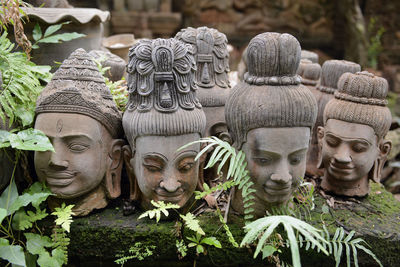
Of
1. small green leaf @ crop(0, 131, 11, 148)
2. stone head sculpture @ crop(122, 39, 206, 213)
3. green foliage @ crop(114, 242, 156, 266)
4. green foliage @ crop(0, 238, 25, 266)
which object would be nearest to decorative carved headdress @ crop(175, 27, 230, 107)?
stone head sculpture @ crop(122, 39, 206, 213)

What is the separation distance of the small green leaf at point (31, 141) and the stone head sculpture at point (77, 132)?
0.30 ft

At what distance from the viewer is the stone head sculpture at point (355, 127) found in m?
3.24

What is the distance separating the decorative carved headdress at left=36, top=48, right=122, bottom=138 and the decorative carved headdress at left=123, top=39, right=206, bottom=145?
215 mm

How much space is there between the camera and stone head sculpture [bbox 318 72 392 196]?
324 centimetres

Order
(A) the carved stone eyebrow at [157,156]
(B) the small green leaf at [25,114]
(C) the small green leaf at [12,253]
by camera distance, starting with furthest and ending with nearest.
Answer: (B) the small green leaf at [25,114], (A) the carved stone eyebrow at [157,156], (C) the small green leaf at [12,253]

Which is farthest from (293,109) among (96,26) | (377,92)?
(96,26)

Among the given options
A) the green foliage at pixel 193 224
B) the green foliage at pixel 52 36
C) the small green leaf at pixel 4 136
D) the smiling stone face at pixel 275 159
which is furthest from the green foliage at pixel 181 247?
the green foliage at pixel 52 36

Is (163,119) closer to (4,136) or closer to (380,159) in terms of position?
(4,136)

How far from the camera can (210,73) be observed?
3479 mm

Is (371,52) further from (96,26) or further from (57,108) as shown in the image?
(57,108)

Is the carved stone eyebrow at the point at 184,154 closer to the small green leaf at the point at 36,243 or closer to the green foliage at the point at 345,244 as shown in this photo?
the green foliage at the point at 345,244

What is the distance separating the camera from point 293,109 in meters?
2.60

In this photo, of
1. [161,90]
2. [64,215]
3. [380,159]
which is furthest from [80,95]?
[380,159]

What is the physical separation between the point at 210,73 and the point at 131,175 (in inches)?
44.1
